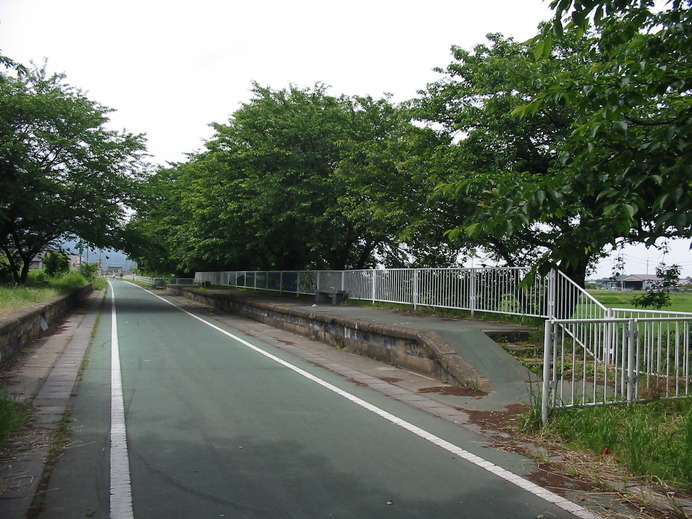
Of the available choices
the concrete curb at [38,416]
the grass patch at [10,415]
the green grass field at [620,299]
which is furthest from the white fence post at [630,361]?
the grass patch at [10,415]

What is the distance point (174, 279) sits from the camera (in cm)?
6544

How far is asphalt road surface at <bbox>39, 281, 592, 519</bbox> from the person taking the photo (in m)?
4.04

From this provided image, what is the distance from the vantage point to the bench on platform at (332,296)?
19.8 meters

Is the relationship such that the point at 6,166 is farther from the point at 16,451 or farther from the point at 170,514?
the point at 170,514

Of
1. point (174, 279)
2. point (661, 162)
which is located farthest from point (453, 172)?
point (174, 279)

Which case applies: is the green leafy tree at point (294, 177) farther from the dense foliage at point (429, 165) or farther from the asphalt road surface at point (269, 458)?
the asphalt road surface at point (269, 458)

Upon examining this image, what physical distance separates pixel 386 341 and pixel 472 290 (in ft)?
8.83

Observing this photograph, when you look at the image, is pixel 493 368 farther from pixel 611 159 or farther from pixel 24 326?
pixel 24 326

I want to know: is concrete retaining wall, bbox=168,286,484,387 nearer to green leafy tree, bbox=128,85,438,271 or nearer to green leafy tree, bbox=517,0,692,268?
green leafy tree, bbox=128,85,438,271

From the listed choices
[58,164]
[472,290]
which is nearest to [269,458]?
[472,290]

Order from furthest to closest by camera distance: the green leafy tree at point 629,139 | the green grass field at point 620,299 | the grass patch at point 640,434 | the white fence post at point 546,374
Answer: the green grass field at point 620,299 → the white fence post at point 546,374 → the grass patch at point 640,434 → the green leafy tree at point 629,139

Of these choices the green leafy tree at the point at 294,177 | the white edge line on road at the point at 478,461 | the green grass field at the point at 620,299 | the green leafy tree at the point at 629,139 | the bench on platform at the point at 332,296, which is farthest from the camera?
the green leafy tree at the point at 294,177

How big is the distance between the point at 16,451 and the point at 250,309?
17.6m

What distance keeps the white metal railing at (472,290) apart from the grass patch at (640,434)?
1.50 metres
